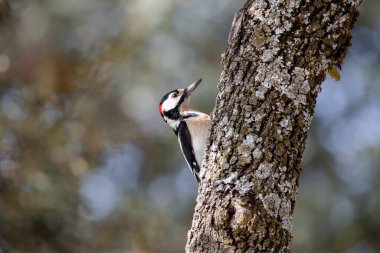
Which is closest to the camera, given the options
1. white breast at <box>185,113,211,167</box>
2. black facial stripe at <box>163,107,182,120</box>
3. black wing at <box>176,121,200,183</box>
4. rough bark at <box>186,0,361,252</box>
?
rough bark at <box>186,0,361,252</box>

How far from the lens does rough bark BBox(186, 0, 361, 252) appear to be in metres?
2.92

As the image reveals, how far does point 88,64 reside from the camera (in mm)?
8289

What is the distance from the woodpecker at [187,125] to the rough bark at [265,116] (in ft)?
7.37

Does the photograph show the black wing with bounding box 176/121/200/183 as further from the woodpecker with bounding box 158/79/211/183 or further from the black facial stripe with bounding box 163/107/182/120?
the black facial stripe with bounding box 163/107/182/120

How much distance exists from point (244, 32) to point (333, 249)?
6.18m

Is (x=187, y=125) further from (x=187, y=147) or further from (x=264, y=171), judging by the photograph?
(x=264, y=171)

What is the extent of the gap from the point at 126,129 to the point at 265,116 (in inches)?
249

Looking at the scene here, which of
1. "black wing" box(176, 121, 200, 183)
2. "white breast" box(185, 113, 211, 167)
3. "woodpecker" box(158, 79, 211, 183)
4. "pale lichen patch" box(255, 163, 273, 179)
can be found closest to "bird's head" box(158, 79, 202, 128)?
"woodpecker" box(158, 79, 211, 183)

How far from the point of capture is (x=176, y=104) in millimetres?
6062

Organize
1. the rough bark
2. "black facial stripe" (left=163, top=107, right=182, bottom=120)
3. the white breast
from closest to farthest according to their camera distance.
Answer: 1. the rough bark
2. the white breast
3. "black facial stripe" (left=163, top=107, right=182, bottom=120)

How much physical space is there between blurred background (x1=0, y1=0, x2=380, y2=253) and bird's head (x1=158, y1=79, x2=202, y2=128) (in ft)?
4.28

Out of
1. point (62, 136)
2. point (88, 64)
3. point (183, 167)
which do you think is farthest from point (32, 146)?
point (183, 167)

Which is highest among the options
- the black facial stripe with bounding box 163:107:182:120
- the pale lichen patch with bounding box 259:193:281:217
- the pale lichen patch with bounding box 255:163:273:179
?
the black facial stripe with bounding box 163:107:182:120

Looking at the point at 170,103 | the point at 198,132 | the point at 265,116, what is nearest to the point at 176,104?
the point at 170,103
